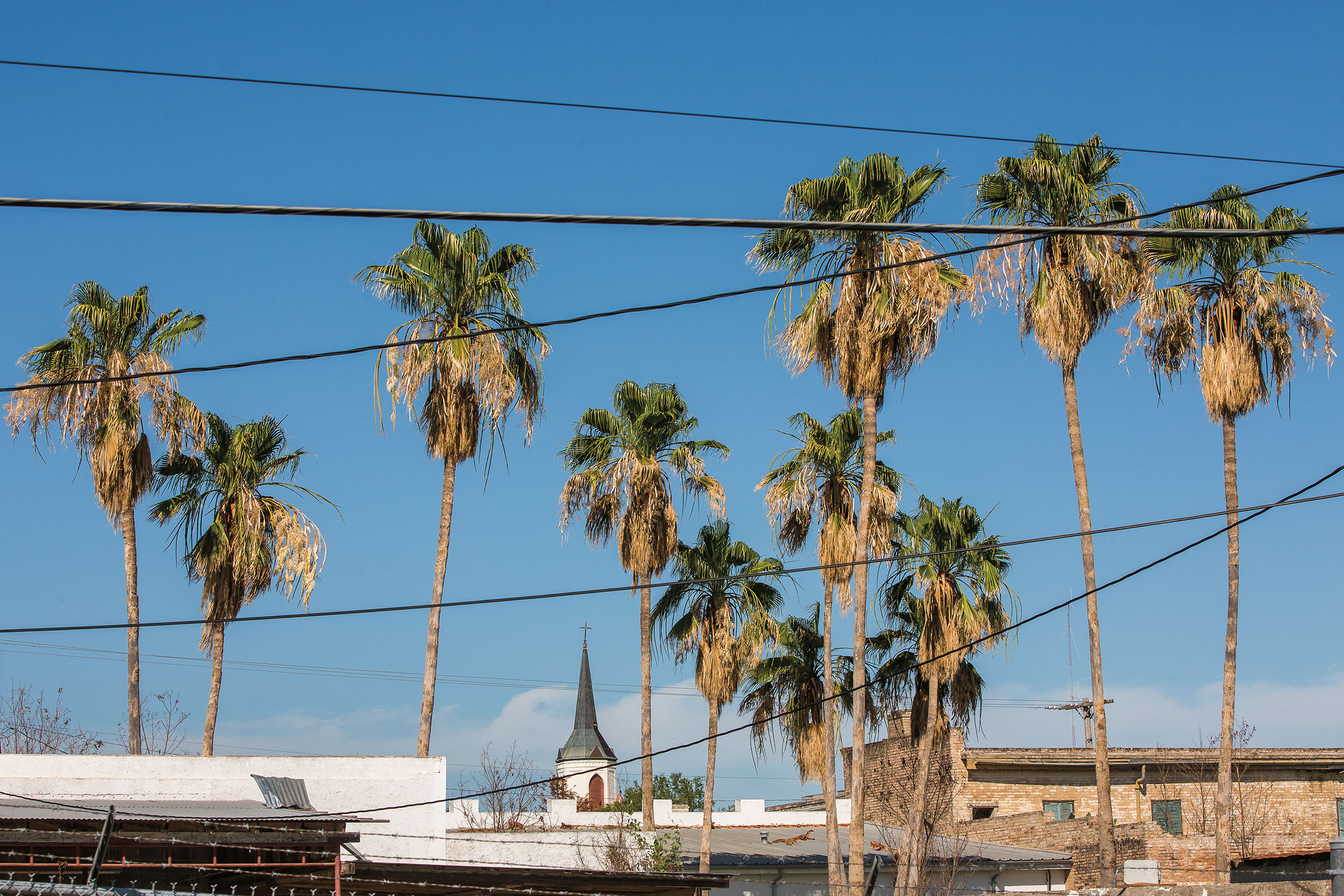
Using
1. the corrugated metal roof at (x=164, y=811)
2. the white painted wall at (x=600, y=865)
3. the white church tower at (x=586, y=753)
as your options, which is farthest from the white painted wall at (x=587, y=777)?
the corrugated metal roof at (x=164, y=811)

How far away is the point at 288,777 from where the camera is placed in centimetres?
2088

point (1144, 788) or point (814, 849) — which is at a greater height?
point (1144, 788)

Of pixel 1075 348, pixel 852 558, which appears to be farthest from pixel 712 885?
pixel 1075 348

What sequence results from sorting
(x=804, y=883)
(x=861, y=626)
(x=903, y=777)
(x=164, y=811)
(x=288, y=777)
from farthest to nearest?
(x=903, y=777), (x=804, y=883), (x=861, y=626), (x=288, y=777), (x=164, y=811)

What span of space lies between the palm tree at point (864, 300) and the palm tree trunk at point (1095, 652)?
11.4ft

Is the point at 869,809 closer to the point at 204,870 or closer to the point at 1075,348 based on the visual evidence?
the point at 1075,348

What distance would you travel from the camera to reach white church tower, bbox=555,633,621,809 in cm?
9881

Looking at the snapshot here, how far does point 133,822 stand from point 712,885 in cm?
794

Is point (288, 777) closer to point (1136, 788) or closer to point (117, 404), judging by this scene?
point (117, 404)

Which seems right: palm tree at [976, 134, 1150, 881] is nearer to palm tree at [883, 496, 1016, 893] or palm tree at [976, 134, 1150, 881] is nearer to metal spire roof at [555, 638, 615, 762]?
palm tree at [883, 496, 1016, 893]

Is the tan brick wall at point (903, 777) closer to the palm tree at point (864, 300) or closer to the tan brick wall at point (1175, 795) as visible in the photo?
the tan brick wall at point (1175, 795)

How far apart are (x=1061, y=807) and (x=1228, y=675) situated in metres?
13.7

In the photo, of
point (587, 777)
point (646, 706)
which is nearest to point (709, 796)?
point (646, 706)

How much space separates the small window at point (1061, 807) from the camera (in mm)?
39438
